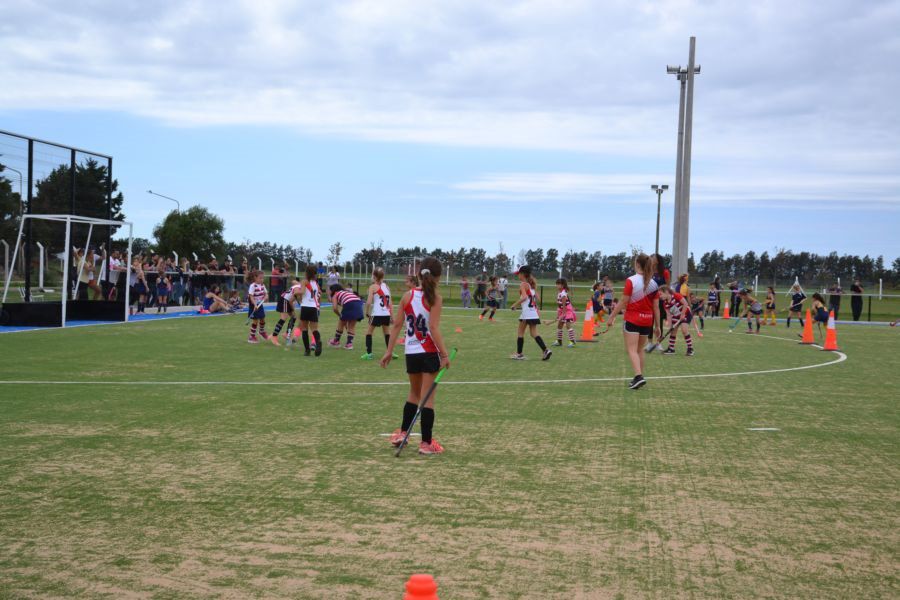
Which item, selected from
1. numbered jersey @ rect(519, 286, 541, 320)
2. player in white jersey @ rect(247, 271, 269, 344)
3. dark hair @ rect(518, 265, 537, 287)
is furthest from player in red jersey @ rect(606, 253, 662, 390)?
player in white jersey @ rect(247, 271, 269, 344)

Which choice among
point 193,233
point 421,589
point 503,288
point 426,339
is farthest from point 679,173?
point 193,233

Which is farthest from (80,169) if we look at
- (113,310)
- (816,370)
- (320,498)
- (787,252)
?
(787,252)

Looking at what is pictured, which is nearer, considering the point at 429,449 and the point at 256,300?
the point at 429,449

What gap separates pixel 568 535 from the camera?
18.4 ft

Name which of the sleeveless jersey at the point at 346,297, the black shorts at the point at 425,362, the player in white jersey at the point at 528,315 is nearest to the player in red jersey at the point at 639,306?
the player in white jersey at the point at 528,315

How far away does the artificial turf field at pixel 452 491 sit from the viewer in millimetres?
4848

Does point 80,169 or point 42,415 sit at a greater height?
point 80,169

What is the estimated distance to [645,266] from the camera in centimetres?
1334

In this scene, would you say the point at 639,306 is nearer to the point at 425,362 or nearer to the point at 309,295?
the point at 425,362

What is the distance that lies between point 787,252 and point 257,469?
7103 cm

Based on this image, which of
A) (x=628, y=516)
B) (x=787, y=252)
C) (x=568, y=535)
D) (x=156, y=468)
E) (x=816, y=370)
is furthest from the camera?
(x=787, y=252)

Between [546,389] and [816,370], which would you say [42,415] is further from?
[816,370]

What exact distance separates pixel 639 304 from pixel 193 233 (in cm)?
9947

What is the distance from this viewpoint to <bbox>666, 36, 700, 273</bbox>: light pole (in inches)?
1355
